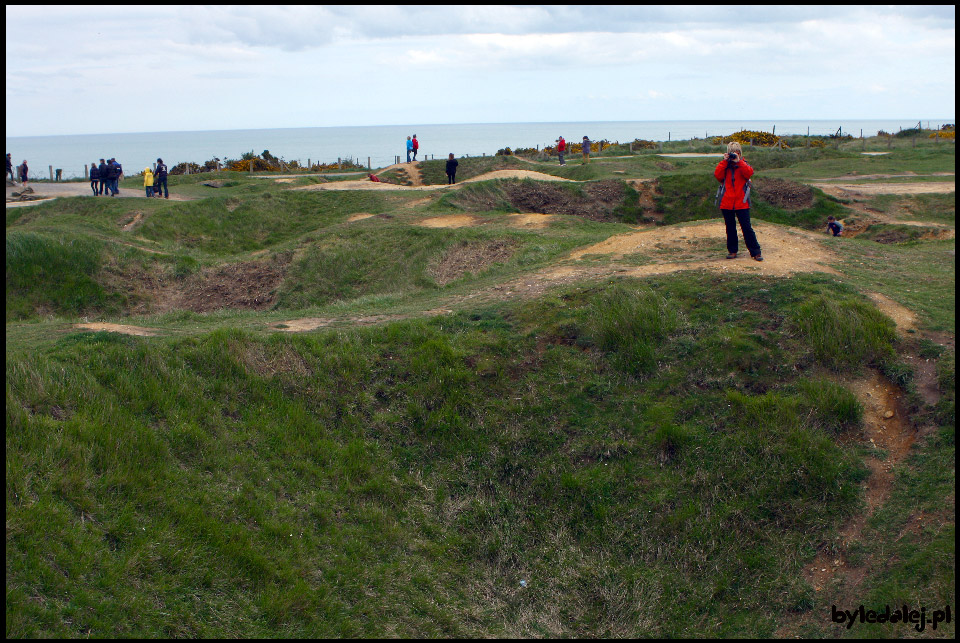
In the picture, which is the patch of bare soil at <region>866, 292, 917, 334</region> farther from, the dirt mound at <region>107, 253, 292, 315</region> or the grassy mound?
the dirt mound at <region>107, 253, 292, 315</region>

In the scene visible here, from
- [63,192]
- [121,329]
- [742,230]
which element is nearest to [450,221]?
[742,230]

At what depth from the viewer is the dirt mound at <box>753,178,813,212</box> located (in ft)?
70.7

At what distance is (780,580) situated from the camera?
6418mm

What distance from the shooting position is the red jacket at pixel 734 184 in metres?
10.1

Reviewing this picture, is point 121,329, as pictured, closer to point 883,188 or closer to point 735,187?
point 735,187

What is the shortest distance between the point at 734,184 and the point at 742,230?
808 millimetres

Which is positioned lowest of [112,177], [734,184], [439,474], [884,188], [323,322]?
[439,474]

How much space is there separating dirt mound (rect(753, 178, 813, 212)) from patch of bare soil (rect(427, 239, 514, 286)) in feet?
31.5

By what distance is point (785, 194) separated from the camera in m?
22.0

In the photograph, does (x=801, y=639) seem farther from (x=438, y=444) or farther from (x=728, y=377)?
(x=438, y=444)

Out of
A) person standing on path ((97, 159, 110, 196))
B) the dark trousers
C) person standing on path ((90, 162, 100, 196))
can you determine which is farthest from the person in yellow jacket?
the dark trousers

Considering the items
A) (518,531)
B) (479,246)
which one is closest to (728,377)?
(518,531)

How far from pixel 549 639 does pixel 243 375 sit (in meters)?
4.57

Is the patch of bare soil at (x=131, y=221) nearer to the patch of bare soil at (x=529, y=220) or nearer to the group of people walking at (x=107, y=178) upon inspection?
the group of people walking at (x=107, y=178)
